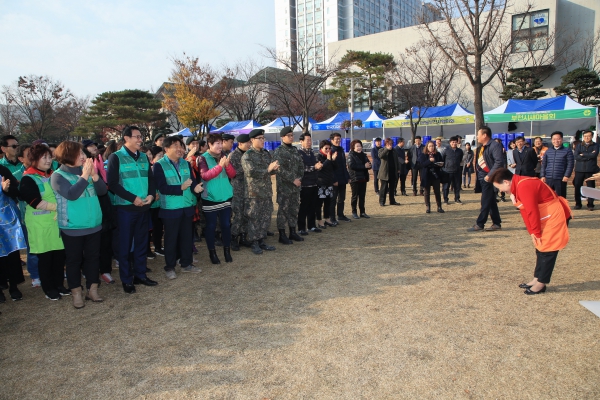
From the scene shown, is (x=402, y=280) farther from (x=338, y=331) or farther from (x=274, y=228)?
(x=274, y=228)

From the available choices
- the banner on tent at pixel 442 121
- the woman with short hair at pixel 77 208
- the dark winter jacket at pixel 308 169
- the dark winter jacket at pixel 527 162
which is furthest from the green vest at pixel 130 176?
the banner on tent at pixel 442 121

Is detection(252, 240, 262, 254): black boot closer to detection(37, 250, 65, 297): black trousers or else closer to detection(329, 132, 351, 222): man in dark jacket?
detection(329, 132, 351, 222): man in dark jacket

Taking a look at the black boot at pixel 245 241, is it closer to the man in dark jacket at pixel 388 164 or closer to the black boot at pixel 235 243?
the black boot at pixel 235 243

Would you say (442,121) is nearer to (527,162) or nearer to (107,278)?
(527,162)

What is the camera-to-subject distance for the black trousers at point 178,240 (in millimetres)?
5012

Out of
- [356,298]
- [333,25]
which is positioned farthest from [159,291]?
[333,25]

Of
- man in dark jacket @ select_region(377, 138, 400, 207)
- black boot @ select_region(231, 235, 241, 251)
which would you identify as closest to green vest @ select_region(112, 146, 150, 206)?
black boot @ select_region(231, 235, 241, 251)

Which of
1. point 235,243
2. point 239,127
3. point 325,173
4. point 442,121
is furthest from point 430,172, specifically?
point 239,127

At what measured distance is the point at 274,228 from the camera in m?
8.20

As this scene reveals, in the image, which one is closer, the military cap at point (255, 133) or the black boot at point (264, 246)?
the military cap at point (255, 133)

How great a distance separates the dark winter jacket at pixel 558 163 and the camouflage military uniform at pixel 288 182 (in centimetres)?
568

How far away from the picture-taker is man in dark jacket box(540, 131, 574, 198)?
28.1 ft

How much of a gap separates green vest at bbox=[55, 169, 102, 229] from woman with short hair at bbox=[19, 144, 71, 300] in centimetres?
30

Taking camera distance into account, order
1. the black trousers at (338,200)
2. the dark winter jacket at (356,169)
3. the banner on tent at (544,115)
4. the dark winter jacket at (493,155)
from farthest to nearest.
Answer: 1. the banner on tent at (544,115)
2. the dark winter jacket at (356,169)
3. the black trousers at (338,200)
4. the dark winter jacket at (493,155)
